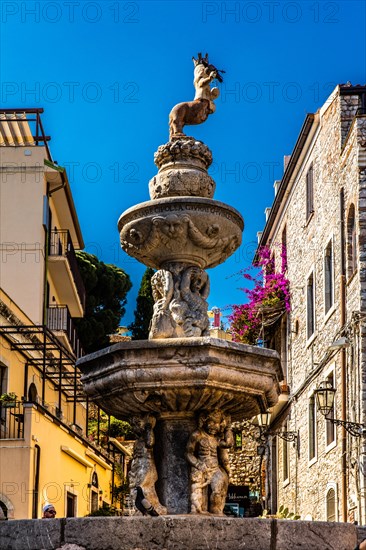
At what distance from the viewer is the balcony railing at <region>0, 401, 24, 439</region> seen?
20.7 m

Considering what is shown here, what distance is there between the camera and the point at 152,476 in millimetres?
8766

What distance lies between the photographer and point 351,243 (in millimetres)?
20328

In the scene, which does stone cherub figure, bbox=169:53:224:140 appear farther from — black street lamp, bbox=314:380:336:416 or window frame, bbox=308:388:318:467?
window frame, bbox=308:388:318:467

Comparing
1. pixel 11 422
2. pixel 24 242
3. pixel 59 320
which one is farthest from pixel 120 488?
pixel 11 422

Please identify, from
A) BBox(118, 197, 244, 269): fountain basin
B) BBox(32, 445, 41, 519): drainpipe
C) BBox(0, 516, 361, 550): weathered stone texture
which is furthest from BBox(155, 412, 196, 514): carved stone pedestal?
BBox(32, 445, 41, 519): drainpipe

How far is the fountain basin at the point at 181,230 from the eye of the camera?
908 centimetres

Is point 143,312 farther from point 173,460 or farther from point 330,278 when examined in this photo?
point 173,460

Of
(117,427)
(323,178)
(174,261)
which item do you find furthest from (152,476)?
(117,427)

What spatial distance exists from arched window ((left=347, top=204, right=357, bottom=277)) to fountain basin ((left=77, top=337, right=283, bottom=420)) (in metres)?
11.3

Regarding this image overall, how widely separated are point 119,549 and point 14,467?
42.4 ft

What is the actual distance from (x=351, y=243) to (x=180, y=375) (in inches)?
493

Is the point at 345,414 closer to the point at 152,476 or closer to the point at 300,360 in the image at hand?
the point at 300,360

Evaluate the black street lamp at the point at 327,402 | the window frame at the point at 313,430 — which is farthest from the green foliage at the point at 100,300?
the black street lamp at the point at 327,402

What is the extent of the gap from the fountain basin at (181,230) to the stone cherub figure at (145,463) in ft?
5.03
